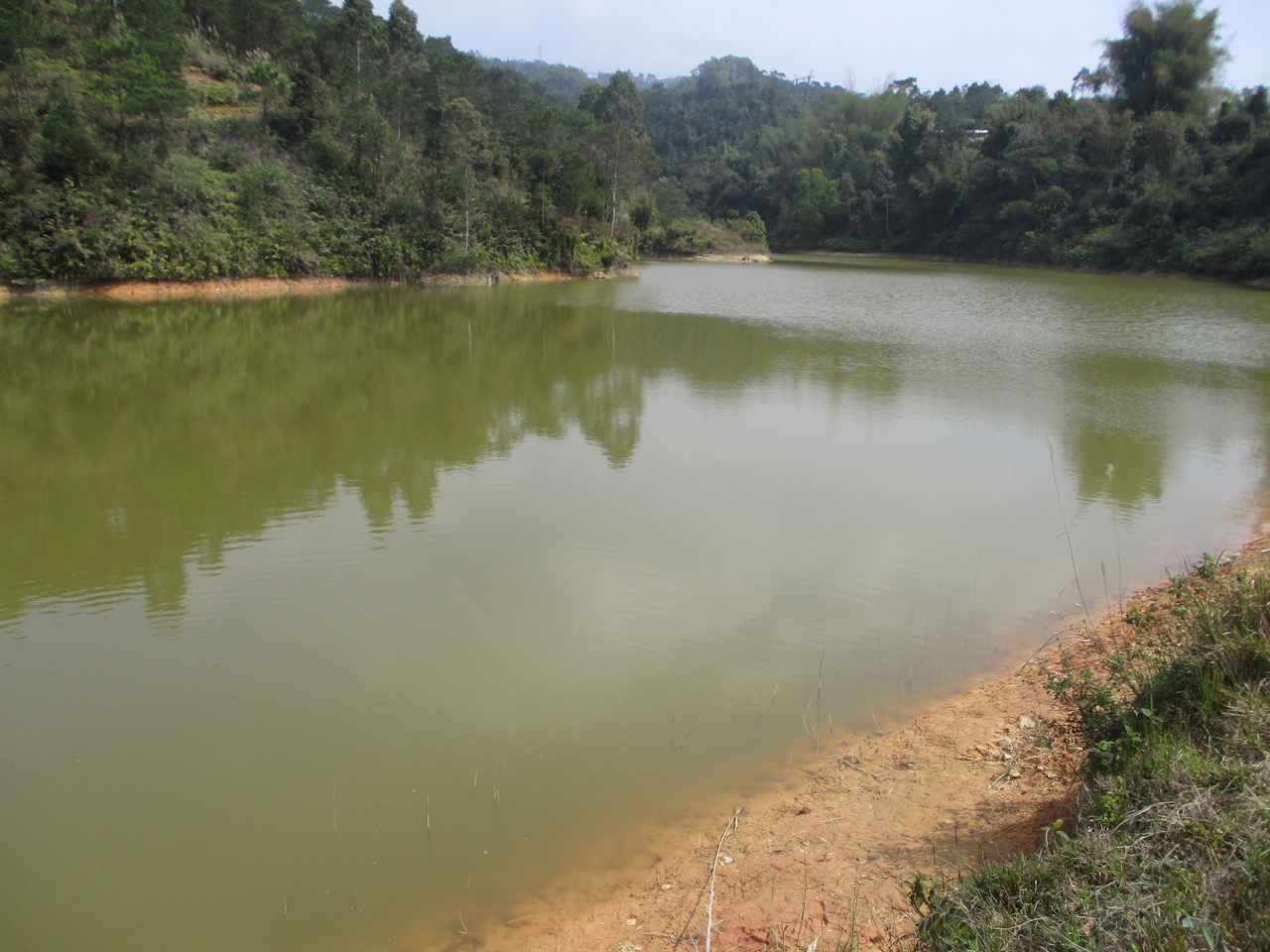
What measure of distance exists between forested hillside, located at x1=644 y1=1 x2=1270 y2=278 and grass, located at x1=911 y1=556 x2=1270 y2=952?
101ft

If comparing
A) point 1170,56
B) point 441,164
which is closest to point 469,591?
point 441,164

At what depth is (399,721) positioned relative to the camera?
3705mm

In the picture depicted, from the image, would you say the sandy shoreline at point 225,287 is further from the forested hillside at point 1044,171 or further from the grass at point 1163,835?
the forested hillside at point 1044,171

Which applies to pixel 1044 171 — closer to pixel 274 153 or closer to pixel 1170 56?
pixel 1170 56

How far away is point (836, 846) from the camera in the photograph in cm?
279

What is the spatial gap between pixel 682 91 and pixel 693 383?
9575 centimetres

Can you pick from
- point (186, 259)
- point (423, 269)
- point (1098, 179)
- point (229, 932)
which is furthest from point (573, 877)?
point (1098, 179)

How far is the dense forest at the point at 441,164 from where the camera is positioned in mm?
18656

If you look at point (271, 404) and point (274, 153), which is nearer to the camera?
point (271, 404)

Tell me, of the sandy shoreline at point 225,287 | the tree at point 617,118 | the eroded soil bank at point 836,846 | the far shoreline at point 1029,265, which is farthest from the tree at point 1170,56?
the eroded soil bank at point 836,846

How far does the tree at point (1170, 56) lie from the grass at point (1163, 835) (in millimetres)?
47089

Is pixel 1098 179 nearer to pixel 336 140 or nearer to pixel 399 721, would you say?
pixel 336 140

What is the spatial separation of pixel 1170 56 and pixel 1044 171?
301 inches

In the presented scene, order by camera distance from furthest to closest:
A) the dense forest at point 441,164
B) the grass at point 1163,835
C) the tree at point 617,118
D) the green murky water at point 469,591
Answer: the tree at point 617,118, the dense forest at point 441,164, the green murky water at point 469,591, the grass at point 1163,835
